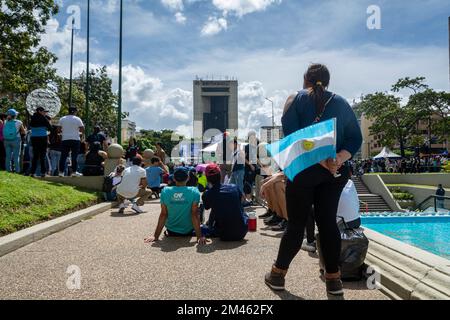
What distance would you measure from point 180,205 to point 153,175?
5.66 meters

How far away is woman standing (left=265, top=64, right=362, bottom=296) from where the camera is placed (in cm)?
297

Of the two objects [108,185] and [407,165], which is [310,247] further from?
[407,165]

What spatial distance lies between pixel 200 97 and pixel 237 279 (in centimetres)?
12874

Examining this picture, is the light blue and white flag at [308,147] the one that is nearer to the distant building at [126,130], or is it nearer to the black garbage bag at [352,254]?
the black garbage bag at [352,254]

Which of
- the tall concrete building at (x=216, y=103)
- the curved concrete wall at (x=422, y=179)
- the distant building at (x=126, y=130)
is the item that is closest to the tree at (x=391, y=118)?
the curved concrete wall at (x=422, y=179)

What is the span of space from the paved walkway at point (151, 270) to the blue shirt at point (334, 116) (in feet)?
4.16

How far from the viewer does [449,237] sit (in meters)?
8.02

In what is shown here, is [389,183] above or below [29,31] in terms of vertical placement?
below

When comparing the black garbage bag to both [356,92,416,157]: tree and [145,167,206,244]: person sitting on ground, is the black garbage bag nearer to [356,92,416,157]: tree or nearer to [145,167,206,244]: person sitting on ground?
[145,167,206,244]: person sitting on ground

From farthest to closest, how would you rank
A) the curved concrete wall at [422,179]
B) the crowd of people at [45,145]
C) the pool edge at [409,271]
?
the curved concrete wall at [422,179]
the crowd of people at [45,145]
the pool edge at [409,271]

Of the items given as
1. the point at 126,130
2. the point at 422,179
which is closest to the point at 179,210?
the point at 422,179

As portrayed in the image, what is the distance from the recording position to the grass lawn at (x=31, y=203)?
561 centimetres
